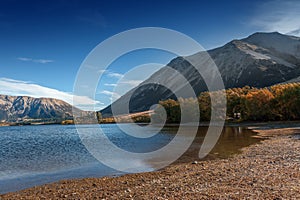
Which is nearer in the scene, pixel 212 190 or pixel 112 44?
pixel 212 190

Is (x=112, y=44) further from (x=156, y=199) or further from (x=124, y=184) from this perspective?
(x=156, y=199)

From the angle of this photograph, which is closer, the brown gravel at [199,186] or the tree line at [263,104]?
the brown gravel at [199,186]

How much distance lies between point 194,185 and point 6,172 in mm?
21835

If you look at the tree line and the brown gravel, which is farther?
the tree line

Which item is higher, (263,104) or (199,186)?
(263,104)

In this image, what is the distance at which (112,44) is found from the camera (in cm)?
2969

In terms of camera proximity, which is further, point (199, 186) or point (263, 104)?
point (263, 104)

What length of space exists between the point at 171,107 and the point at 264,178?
144 metres

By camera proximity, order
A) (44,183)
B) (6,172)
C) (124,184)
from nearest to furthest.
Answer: (124,184)
(44,183)
(6,172)

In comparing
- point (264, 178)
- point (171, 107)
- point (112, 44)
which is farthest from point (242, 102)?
point (264, 178)

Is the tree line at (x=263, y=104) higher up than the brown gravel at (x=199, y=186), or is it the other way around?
the tree line at (x=263, y=104)

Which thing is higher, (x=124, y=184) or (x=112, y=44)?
(x=112, y=44)

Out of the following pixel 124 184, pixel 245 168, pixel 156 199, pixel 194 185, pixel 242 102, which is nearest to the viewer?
pixel 156 199

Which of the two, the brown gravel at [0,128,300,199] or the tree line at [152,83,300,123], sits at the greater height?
the tree line at [152,83,300,123]
